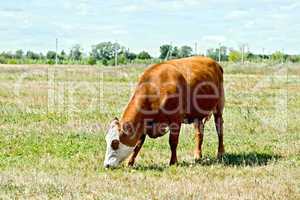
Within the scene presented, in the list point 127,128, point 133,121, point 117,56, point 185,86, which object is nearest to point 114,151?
point 127,128

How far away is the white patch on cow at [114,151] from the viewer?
35.0 feet

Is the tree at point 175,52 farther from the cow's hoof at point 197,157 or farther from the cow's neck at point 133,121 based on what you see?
the cow's neck at point 133,121

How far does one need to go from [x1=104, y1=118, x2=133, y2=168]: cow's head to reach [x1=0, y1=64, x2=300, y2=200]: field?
0.21 meters

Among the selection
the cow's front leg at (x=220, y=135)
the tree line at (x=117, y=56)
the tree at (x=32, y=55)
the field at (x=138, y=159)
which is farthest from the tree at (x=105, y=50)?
the cow's front leg at (x=220, y=135)

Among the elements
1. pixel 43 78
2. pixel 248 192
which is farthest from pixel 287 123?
pixel 43 78

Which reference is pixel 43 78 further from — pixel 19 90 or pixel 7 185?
pixel 7 185

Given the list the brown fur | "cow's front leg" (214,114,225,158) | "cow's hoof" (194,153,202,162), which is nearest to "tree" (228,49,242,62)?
"cow's front leg" (214,114,225,158)

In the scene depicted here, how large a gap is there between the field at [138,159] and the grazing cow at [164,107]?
1.28 feet

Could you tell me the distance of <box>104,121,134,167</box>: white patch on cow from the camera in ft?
35.0

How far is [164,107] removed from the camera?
11266 mm

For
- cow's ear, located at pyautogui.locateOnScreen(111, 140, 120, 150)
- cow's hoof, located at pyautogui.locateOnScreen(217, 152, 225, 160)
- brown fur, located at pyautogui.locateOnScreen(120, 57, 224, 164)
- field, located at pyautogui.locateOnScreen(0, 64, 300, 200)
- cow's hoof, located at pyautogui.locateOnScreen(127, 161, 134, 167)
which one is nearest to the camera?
field, located at pyautogui.locateOnScreen(0, 64, 300, 200)

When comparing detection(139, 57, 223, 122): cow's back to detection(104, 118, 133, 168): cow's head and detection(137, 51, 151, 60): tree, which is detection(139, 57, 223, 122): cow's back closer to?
detection(104, 118, 133, 168): cow's head

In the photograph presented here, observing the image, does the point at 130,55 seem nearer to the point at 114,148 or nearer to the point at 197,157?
the point at 197,157

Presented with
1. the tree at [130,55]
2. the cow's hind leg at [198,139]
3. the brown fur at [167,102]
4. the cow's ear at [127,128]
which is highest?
the tree at [130,55]
